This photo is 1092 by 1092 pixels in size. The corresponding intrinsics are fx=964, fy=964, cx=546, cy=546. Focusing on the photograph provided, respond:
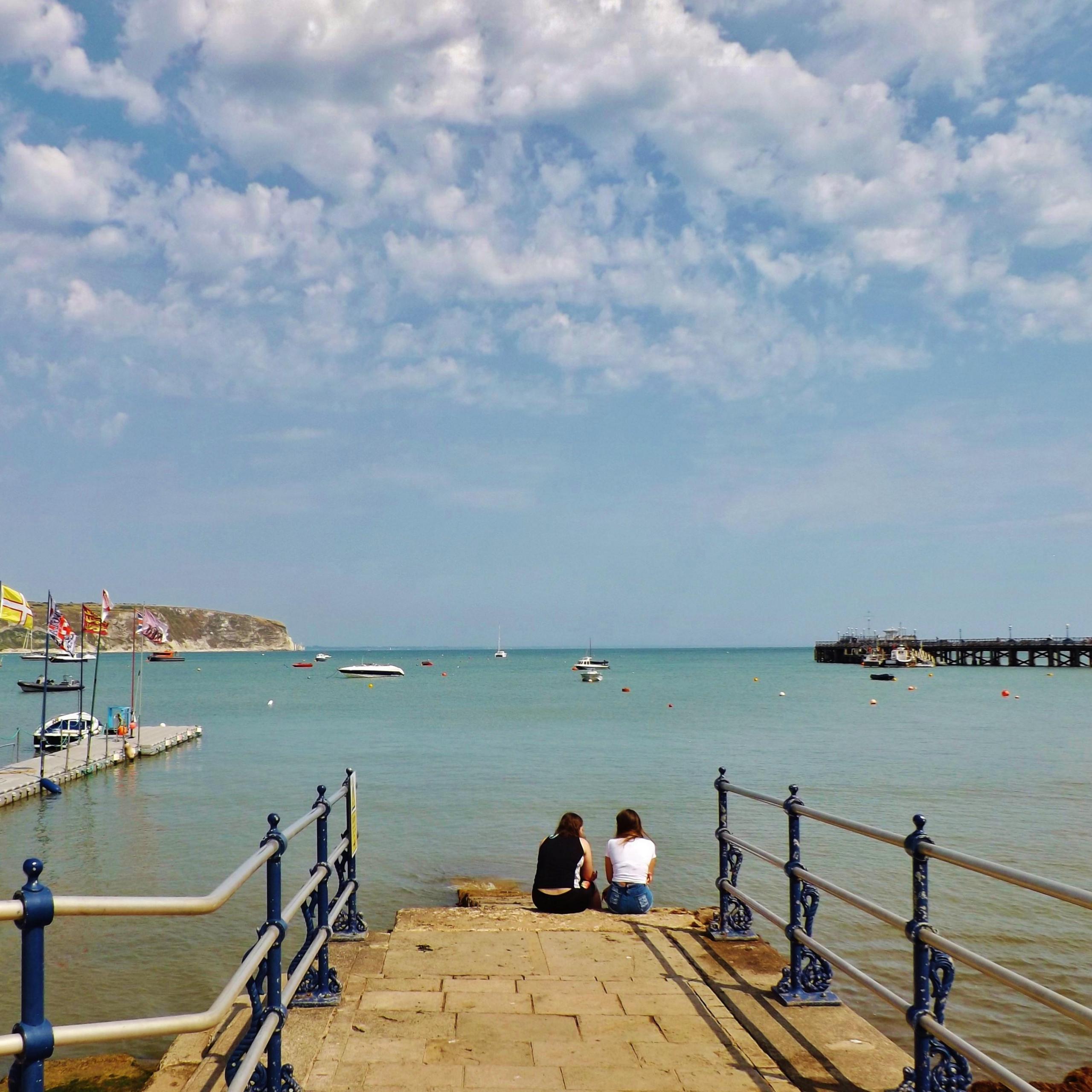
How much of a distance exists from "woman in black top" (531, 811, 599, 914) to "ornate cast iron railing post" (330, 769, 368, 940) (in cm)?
173

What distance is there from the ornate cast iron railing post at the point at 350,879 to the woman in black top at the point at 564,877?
1734 mm

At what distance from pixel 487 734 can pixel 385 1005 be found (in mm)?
35888

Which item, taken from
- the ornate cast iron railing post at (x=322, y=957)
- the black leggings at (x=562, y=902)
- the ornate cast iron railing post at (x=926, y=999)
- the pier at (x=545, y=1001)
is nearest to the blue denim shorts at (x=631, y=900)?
the black leggings at (x=562, y=902)

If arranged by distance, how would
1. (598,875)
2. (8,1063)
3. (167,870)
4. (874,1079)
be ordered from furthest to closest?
(167,870) < (598,875) < (8,1063) < (874,1079)

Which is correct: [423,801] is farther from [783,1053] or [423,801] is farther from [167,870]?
[783,1053]

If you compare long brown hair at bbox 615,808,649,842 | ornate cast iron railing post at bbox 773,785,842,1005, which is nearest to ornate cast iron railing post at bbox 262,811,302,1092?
ornate cast iron railing post at bbox 773,785,842,1005

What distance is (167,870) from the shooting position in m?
15.9

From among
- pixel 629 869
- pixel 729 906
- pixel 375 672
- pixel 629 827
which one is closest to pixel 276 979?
pixel 729 906

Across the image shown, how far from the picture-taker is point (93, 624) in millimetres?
30000

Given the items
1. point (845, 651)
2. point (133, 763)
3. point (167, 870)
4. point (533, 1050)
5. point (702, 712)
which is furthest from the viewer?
point (845, 651)

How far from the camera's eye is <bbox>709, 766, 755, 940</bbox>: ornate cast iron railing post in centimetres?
679

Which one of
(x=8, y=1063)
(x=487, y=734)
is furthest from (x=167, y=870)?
(x=487, y=734)

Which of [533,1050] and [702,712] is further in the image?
[702,712]

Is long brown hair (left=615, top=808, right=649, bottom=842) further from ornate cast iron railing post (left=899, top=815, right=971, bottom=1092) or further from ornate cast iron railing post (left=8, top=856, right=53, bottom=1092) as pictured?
ornate cast iron railing post (left=8, top=856, right=53, bottom=1092)
